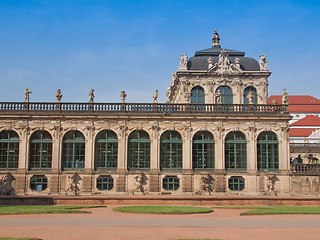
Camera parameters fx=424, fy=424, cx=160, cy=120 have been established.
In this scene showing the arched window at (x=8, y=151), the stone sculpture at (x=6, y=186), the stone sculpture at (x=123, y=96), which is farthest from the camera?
the stone sculpture at (x=123, y=96)

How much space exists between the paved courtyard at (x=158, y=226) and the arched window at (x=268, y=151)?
58.7ft

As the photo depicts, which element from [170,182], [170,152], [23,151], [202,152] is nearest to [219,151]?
[202,152]

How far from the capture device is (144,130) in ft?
131

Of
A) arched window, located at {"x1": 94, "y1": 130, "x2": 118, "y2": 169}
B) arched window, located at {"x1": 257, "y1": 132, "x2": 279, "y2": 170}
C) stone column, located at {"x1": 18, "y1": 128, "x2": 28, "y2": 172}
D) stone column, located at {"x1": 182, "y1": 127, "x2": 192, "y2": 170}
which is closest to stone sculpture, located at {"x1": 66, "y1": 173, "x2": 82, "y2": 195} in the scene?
arched window, located at {"x1": 94, "y1": 130, "x2": 118, "y2": 169}

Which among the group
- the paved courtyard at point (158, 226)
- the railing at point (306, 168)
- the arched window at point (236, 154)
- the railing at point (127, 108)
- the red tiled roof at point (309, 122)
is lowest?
the paved courtyard at point (158, 226)

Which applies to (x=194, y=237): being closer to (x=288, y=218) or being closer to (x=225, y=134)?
(x=288, y=218)

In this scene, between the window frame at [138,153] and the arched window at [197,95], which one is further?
the arched window at [197,95]

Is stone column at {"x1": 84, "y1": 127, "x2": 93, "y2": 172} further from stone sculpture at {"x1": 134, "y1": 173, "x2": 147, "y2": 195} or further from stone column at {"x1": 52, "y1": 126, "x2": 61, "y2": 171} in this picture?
stone sculpture at {"x1": 134, "y1": 173, "x2": 147, "y2": 195}

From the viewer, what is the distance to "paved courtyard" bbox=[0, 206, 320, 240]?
51.3ft

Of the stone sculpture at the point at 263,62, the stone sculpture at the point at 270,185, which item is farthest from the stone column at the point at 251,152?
the stone sculpture at the point at 263,62

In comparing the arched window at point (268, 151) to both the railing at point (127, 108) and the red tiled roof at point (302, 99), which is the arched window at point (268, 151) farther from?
the red tiled roof at point (302, 99)

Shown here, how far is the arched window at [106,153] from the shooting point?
3959cm

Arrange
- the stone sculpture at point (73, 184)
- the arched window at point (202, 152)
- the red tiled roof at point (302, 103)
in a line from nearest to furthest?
the stone sculpture at point (73, 184) → the arched window at point (202, 152) → the red tiled roof at point (302, 103)

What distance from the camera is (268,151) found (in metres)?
40.2
